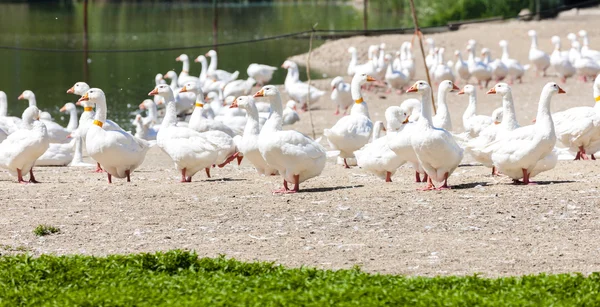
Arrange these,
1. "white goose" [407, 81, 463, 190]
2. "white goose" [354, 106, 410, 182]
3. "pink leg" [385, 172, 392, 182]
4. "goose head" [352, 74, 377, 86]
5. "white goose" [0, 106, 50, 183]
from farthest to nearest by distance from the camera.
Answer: "goose head" [352, 74, 377, 86] < "white goose" [0, 106, 50, 183] < "pink leg" [385, 172, 392, 182] < "white goose" [354, 106, 410, 182] < "white goose" [407, 81, 463, 190]

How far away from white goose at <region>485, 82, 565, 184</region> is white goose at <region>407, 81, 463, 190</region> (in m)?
0.48

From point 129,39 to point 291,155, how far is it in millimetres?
33348

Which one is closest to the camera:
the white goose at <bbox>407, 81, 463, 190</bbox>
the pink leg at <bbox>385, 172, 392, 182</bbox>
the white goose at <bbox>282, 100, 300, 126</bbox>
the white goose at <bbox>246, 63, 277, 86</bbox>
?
the white goose at <bbox>407, 81, 463, 190</bbox>

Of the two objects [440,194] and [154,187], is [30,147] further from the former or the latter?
[440,194]

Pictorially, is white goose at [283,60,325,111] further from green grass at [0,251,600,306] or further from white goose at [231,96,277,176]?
green grass at [0,251,600,306]

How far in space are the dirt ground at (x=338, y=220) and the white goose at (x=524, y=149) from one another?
9.6 inches

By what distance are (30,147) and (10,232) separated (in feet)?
11.3

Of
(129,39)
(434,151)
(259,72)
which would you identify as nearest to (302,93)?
(259,72)

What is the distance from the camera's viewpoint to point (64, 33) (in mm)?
45781

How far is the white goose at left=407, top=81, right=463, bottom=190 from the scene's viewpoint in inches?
443

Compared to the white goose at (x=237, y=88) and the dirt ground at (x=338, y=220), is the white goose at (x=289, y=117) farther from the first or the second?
the dirt ground at (x=338, y=220)

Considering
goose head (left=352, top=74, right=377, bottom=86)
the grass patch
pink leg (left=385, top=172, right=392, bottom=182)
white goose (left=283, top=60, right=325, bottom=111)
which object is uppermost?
goose head (left=352, top=74, right=377, bottom=86)

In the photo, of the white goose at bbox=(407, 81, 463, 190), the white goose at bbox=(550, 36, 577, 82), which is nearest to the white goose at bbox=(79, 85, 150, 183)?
the white goose at bbox=(407, 81, 463, 190)

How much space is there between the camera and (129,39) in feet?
143
